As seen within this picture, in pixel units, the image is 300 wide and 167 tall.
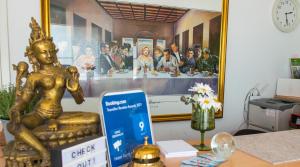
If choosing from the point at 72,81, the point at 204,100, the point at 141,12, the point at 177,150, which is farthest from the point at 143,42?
the point at 72,81

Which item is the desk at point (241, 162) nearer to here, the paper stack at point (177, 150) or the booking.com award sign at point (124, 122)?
the paper stack at point (177, 150)

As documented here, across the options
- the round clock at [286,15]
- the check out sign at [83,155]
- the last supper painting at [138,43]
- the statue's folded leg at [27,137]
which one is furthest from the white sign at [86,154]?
the round clock at [286,15]

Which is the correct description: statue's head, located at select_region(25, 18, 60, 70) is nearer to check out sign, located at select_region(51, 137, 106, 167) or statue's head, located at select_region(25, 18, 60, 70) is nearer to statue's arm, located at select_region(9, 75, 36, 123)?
statue's arm, located at select_region(9, 75, 36, 123)

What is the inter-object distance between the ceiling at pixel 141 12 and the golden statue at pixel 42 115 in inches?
43.5

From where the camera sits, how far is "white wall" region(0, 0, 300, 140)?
245 cm

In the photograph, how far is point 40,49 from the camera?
93 centimetres

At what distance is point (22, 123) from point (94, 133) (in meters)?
0.25

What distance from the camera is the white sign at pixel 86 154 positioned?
74cm

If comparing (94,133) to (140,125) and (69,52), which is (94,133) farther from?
(69,52)

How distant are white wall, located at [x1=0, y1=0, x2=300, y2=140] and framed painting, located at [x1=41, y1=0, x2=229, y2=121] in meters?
0.13

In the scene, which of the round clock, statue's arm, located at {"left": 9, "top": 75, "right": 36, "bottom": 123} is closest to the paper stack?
statue's arm, located at {"left": 9, "top": 75, "right": 36, "bottom": 123}

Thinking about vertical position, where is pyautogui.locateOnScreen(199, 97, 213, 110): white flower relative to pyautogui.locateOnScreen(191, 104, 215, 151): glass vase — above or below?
above

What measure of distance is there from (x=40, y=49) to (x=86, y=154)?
1.37 ft

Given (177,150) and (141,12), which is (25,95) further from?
(141,12)
